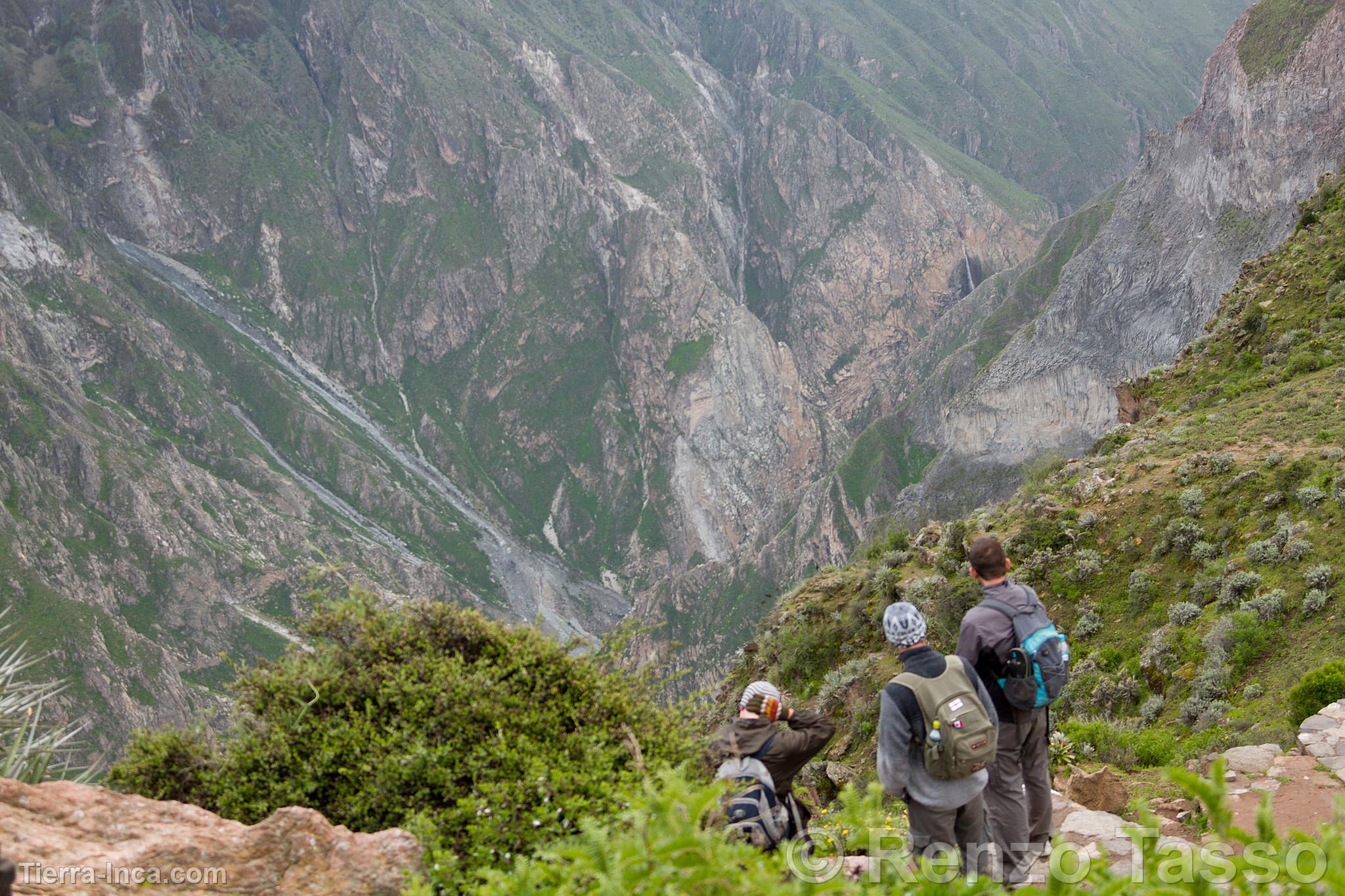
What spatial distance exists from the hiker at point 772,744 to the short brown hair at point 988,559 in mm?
1900

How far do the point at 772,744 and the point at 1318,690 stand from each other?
7.25m

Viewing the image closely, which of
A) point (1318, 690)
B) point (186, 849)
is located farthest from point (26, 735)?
point (1318, 690)

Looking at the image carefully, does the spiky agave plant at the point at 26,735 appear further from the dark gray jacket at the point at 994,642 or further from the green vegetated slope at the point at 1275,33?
the green vegetated slope at the point at 1275,33

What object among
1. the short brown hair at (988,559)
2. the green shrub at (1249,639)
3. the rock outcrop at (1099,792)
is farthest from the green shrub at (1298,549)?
the short brown hair at (988,559)

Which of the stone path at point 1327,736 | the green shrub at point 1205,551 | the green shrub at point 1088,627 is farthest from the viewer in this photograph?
the green shrub at point 1088,627

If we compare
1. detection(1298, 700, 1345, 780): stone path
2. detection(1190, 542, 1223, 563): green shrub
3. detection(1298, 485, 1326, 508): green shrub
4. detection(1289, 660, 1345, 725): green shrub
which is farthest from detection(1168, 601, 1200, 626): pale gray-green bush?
detection(1298, 700, 1345, 780): stone path

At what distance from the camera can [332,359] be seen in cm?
18262

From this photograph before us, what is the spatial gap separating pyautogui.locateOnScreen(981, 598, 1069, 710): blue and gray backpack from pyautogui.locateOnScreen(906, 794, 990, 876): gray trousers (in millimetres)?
916

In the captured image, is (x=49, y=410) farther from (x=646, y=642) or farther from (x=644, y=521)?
Answer: (x=644, y=521)

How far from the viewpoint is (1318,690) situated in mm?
10492

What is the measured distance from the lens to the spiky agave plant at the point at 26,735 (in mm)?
7574

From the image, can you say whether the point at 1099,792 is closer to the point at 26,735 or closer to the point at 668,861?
the point at 668,861

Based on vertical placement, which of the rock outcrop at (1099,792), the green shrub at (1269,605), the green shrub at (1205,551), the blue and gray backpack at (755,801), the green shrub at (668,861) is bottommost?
the blue and gray backpack at (755,801)

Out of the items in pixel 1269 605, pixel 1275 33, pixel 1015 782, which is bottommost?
pixel 1015 782
